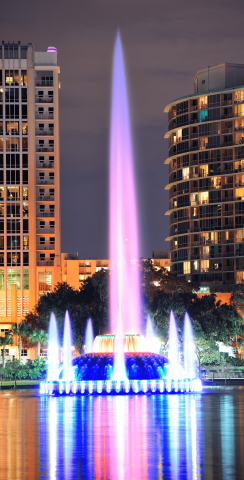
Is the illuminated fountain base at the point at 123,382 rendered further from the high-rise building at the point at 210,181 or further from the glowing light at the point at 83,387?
the high-rise building at the point at 210,181

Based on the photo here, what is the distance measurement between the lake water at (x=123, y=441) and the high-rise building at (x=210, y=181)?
93.0 metres

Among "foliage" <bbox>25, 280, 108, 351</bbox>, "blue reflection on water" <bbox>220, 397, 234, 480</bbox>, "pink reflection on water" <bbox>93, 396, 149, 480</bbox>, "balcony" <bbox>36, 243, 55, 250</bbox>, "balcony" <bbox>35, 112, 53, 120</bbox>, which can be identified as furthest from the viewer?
"balcony" <bbox>35, 112, 53, 120</bbox>

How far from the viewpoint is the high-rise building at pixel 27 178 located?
405 feet

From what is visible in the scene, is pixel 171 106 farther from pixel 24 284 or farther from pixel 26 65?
pixel 24 284

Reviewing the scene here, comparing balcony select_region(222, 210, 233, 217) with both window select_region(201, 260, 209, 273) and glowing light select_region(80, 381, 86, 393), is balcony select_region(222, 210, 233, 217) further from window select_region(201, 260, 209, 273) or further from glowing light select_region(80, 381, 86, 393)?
glowing light select_region(80, 381, 86, 393)

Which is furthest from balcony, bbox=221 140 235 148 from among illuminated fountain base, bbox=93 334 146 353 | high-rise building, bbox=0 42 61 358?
illuminated fountain base, bbox=93 334 146 353

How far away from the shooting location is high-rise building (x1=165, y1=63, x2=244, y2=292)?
124188 millimetres

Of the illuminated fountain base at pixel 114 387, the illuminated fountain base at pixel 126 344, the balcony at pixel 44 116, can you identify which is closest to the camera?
the illuminated fountain base at pixel 114 387

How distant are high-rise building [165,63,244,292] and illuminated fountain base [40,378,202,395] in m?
81.0

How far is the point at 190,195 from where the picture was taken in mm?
129875

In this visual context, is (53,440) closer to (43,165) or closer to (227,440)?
(227,440)

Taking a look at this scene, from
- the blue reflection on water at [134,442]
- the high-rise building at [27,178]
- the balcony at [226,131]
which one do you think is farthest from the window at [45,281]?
the blue reflection on water at [134,442]

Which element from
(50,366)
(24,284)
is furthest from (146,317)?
(24,284)

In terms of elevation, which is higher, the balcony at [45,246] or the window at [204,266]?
the balcony at [45,246]
